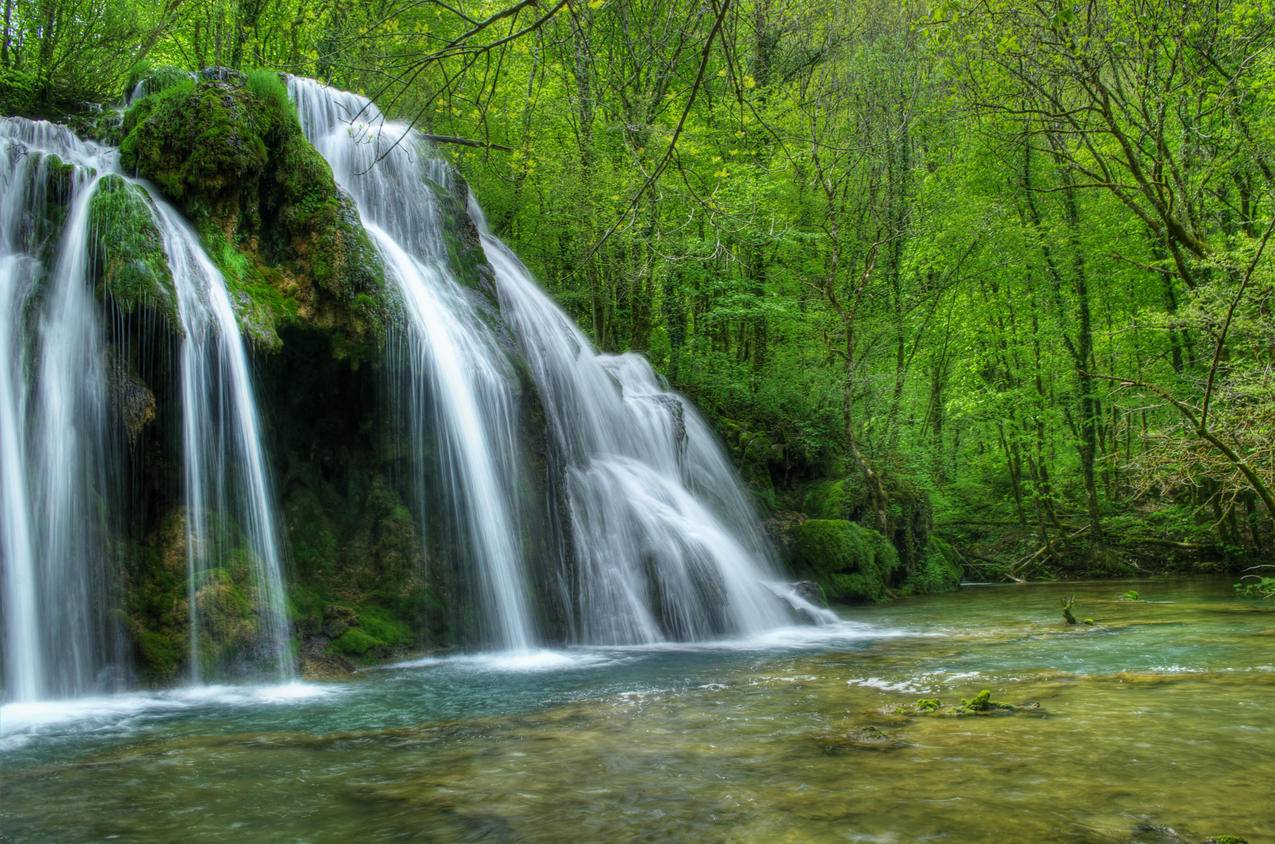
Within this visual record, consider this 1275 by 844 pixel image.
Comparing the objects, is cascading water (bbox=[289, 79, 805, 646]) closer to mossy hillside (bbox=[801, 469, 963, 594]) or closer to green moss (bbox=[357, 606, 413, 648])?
green moss (bbox=[357, 606, 413, 648])

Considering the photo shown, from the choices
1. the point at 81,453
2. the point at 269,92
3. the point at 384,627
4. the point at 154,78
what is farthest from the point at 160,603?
→ the point at 154,78

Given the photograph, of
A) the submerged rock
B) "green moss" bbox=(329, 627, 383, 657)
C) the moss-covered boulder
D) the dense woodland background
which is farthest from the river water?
the dense woodland background

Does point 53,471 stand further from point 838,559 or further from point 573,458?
point 838,559

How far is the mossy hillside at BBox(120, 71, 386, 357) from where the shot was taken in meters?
8.64

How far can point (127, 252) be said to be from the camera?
7.45m

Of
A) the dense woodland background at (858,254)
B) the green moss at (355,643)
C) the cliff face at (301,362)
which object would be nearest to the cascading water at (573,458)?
the cliff face at (301,362)

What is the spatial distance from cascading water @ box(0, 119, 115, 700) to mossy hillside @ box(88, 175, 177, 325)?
0.16 m

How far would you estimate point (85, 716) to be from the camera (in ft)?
19.1

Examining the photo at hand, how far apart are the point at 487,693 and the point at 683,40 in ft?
16.6

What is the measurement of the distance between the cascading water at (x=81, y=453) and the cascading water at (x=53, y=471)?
1 cm

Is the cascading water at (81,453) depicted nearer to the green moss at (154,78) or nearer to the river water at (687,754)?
the river water at (687,754)

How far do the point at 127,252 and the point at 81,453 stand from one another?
1.81 meters

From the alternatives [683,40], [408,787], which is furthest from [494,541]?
[683,40]

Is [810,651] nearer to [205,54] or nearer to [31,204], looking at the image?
Result: [31,204]
